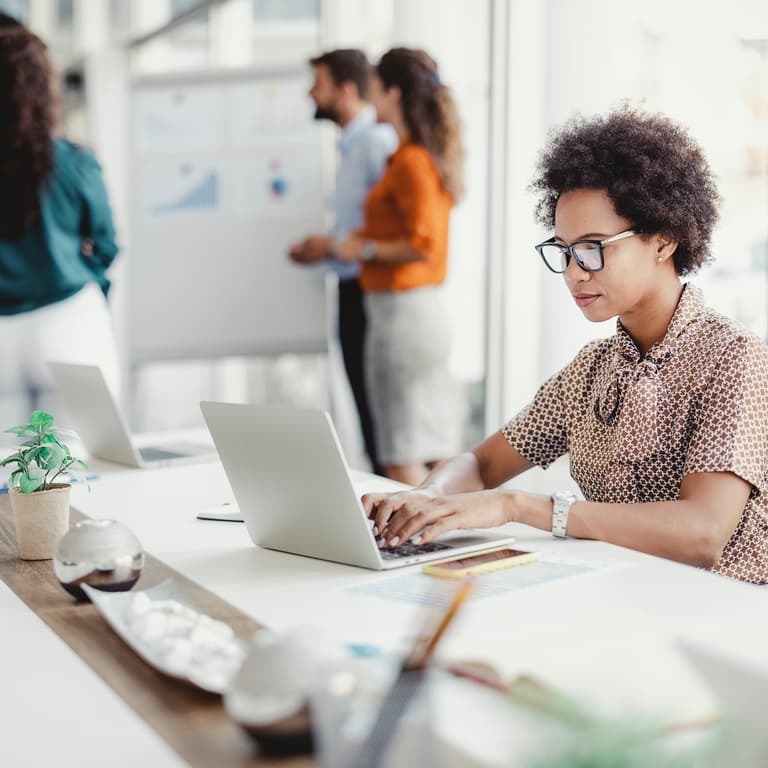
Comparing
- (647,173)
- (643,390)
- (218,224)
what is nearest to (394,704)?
(643,390)

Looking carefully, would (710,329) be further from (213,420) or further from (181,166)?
(181,166)

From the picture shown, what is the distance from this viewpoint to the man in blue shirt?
12.5 feet

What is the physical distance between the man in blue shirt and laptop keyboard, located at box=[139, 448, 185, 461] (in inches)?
61.9

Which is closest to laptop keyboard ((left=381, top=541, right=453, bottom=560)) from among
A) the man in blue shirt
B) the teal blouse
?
the teal blouse

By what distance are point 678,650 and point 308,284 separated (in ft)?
13.1

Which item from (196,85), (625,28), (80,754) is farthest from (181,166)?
(80,754)

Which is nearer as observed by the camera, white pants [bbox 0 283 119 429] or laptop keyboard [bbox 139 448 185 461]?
laptop keyboard [bbox 139 448 185 461]

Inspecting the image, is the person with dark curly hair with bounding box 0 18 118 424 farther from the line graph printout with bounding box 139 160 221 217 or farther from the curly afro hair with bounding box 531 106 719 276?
the line graph printout with bounding box 139 160 221 217

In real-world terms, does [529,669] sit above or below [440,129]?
below

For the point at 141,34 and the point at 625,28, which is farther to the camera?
the point at 141,34

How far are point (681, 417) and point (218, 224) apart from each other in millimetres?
3352

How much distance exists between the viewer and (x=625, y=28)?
10.5 feet

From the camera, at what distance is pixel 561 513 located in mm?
1524

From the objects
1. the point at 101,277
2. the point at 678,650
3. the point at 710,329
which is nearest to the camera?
the point at 678,650
